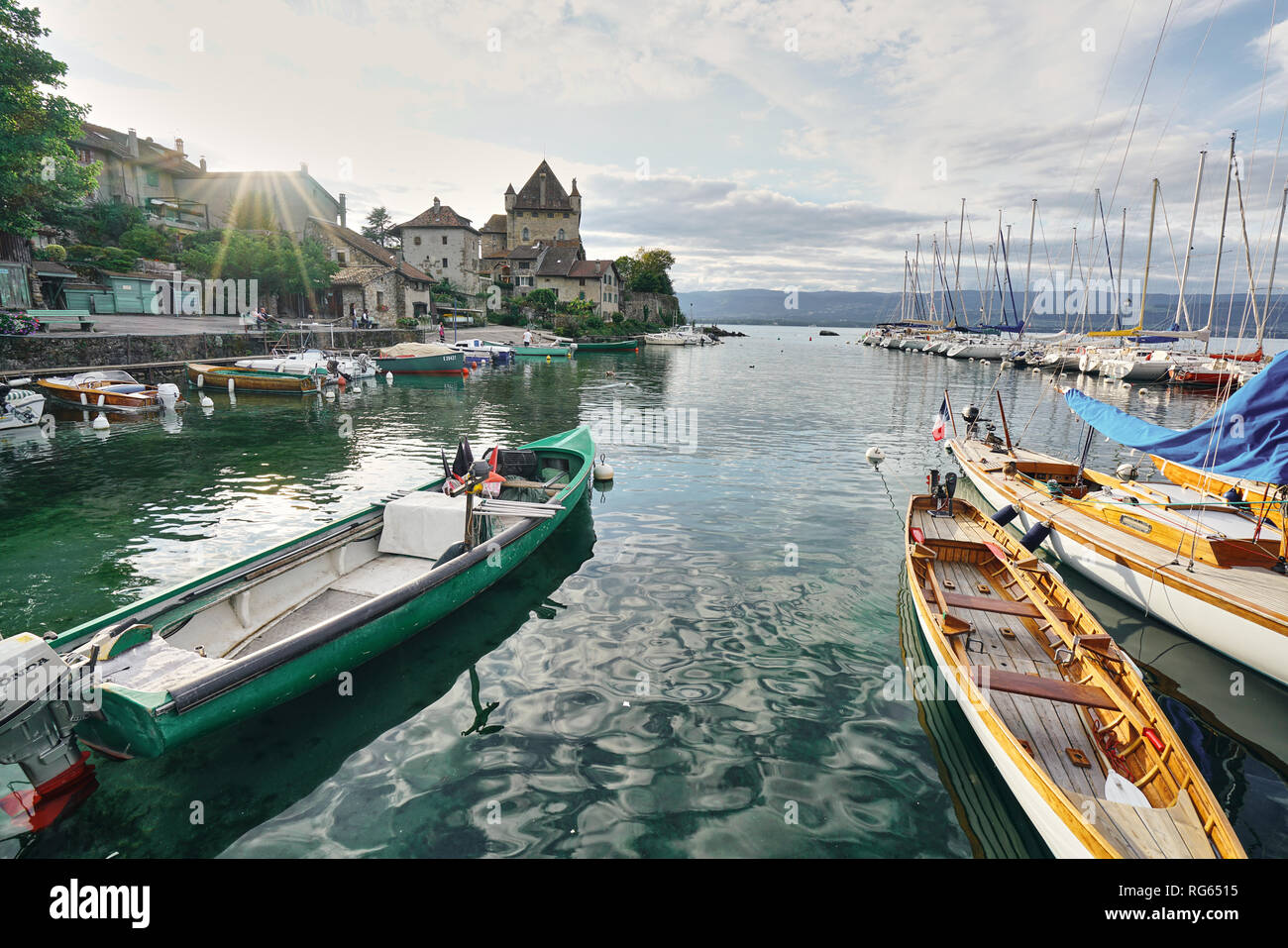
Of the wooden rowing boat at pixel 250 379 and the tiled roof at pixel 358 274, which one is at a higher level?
the tiled roof at pixel 358 274

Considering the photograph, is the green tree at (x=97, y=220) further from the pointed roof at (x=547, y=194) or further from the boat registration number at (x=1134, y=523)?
the boat registration number at (x=1134, y=523)

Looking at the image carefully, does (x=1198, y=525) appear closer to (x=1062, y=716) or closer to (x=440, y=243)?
(x=1062, y=716)

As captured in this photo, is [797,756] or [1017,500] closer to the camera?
[797,756]

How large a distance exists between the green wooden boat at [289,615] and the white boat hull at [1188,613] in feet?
34.7

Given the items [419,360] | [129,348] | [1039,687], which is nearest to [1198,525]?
[1039,687]

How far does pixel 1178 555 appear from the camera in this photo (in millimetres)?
10586

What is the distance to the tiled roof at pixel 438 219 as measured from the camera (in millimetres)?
80012

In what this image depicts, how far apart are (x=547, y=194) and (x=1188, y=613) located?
9928 centimetres

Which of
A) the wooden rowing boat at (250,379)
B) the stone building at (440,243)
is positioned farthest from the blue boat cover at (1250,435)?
the stone building at (440,243)

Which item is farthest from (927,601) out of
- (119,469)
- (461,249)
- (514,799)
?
(461,249)

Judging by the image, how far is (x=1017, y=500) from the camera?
47.6 ft
